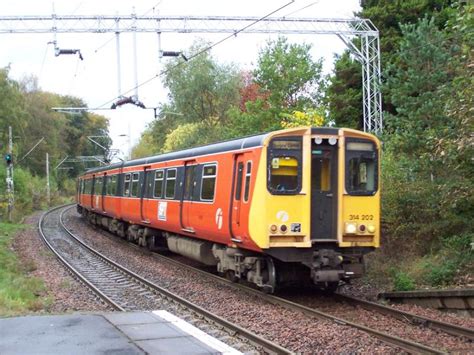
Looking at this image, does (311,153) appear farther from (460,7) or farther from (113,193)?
(113,193)

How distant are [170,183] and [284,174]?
636 cm

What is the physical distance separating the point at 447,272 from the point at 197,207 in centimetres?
563

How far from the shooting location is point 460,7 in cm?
1104

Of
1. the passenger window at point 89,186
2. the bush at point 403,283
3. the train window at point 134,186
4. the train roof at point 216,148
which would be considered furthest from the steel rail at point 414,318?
the passenger window at point 89,186

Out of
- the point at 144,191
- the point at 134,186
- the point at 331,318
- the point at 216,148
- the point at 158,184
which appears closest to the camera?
the point at 331,318

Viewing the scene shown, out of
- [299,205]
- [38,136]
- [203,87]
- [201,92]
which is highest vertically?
[203,87]

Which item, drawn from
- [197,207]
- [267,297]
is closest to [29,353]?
[267,297]

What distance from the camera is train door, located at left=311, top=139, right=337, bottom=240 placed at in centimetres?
1098

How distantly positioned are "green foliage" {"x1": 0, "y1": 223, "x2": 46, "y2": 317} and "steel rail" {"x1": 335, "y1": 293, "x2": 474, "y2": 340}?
5502mm

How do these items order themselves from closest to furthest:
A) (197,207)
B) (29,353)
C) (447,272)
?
(29,353), (447,272), (197,207)

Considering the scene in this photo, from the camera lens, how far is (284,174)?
1080 cm

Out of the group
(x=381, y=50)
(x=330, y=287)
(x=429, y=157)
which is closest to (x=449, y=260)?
(x=429, y=157)

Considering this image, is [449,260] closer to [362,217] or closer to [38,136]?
[362,217]

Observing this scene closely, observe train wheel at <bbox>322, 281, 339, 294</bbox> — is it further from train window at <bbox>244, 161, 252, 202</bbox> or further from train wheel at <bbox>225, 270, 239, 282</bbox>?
train window at <bbox>244, 161, 252, 202</bbox>
